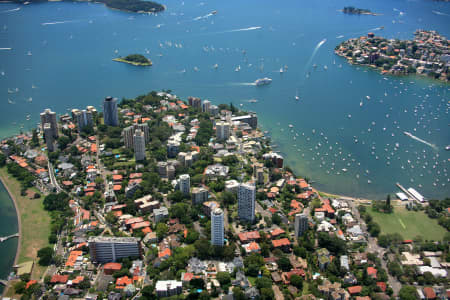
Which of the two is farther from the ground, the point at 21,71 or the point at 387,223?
the point at 21,71

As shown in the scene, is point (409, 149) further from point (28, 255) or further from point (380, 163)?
point (28, 255)

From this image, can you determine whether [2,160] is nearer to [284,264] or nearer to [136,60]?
[284,264]

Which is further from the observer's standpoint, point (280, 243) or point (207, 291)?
point (280, 243)

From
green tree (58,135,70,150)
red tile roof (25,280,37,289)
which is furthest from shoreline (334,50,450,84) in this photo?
red tile roof (25,280,37,289)

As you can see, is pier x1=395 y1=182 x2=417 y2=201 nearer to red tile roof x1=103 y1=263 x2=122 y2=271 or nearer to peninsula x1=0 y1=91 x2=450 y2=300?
peninsula x1=0 y1=91 x2=450 y2=300

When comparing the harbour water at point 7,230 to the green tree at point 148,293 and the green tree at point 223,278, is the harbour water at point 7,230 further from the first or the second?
the green tree at point 223,278

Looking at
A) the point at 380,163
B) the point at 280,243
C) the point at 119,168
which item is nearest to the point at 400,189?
the point at 380,163
